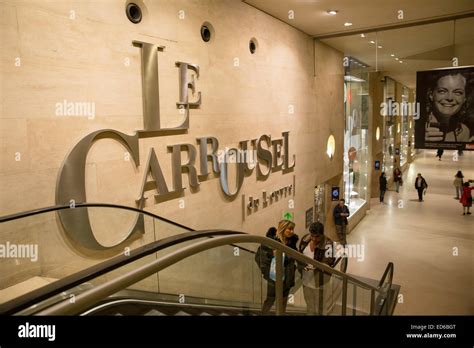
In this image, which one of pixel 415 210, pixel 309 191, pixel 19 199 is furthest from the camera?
pixel 415 210

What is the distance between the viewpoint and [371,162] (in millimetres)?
17734

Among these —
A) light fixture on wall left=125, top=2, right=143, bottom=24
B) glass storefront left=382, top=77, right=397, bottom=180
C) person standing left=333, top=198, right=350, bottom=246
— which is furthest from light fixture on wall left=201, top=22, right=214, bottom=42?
glass storefront left=382, top=77, right=397, bottom=180

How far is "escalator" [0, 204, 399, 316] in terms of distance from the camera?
49.1 inches

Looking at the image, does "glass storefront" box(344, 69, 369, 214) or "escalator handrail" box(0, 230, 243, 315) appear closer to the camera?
"escalator handrail" box(0, 230, 243, 315)

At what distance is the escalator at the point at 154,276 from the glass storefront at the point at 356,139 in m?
10.1

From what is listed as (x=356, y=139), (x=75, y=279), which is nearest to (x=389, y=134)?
(x=356, y=139)

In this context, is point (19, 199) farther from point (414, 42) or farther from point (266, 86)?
point (414, 42)

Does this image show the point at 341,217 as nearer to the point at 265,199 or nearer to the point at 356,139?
the point at 265,199

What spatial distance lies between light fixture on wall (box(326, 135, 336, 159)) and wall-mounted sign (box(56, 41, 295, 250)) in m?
5.03

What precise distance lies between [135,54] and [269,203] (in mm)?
4511
